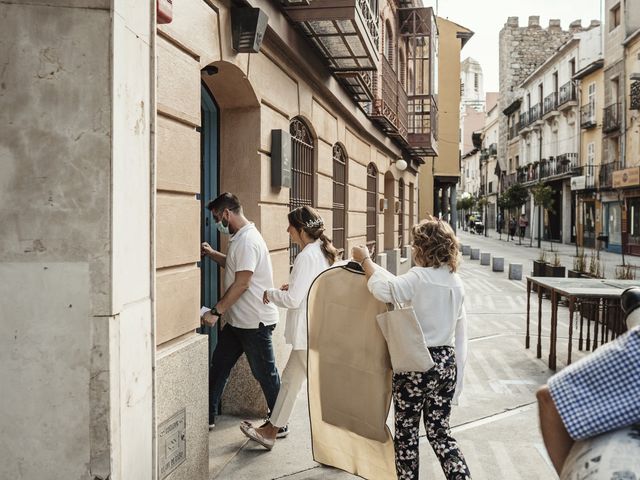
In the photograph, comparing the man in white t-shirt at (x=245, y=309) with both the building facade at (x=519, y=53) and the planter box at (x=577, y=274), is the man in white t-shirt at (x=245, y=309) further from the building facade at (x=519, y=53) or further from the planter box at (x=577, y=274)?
the building facade at (x=519, y=53)

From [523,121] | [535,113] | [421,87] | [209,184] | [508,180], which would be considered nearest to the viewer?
[209,184]

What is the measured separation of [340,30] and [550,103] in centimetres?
4180

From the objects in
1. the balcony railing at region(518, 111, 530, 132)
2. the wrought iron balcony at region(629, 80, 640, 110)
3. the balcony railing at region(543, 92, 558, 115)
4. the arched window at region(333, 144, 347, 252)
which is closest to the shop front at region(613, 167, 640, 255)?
the wrought iron balcony at region(629, 80, 640, 110)

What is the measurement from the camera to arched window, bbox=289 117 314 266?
25.2ft

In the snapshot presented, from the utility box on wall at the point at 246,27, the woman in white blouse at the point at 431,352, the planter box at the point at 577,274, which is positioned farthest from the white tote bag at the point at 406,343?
the planter box at the point at 577,274

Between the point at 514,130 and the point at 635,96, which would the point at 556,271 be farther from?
the point at 514,130

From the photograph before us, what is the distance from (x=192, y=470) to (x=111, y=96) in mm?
2451

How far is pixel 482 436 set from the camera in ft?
17.6

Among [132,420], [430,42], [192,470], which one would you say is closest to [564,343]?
[192,470]

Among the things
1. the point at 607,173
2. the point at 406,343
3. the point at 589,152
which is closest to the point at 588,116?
the point at 589,152

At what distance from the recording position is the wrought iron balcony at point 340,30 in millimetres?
6543

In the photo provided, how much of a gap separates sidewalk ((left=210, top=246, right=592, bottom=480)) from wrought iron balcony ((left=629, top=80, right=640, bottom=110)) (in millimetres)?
24947

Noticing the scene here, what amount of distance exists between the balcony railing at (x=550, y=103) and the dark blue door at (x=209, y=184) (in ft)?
136

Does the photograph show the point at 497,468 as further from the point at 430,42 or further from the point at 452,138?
the point at 452,138
